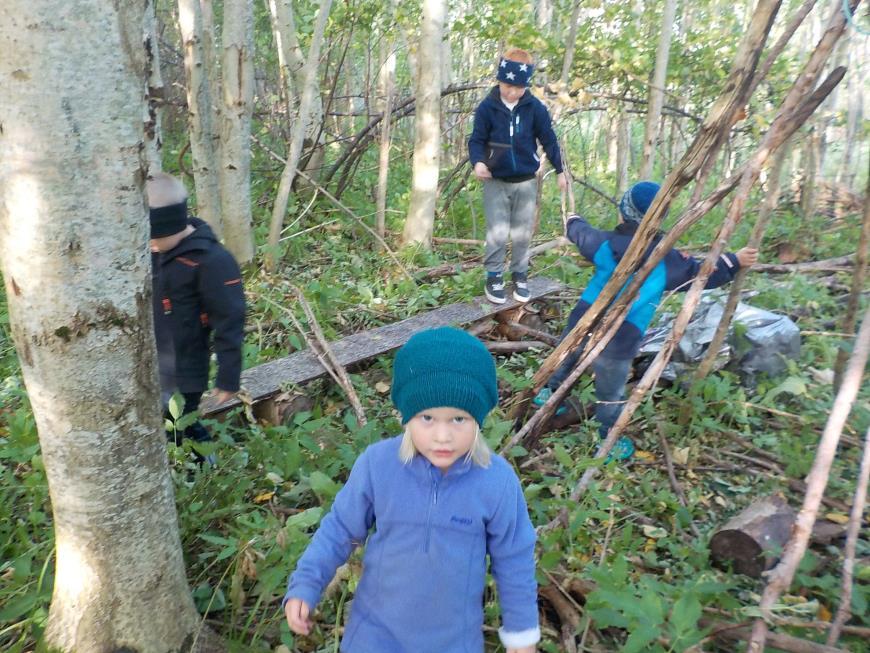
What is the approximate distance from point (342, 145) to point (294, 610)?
28.3 feet

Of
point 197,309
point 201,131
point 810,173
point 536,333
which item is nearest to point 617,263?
point 536,333

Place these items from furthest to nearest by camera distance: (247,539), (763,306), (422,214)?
(422,214) → (763,306) → (247,539)

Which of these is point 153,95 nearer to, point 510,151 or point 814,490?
point 510,151

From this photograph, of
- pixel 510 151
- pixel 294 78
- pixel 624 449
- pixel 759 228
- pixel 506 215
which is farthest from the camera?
pixel 294 78

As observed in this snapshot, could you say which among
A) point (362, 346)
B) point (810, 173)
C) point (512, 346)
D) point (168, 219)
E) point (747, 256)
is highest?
point (168, 219)

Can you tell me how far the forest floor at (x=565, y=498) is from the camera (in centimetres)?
225

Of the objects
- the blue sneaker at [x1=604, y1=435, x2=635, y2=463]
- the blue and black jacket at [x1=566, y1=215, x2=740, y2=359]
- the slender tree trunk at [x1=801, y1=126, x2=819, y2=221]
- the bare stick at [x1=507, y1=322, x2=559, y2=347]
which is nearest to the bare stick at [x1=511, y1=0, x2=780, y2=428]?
the blue and black jacket at [x1=566, y1=215, x2=740, y2=359]

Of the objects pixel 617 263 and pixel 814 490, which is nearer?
pixel 814 490

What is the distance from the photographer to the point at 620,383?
12.9ft

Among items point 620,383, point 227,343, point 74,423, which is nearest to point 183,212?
point 227,343

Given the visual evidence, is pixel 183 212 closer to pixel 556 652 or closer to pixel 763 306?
pixel 556 652

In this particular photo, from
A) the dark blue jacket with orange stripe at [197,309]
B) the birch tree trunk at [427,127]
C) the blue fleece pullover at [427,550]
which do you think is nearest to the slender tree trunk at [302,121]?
the birch tree trunk at [427,127]

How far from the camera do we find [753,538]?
2.82 metres

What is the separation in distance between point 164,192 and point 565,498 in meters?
2.28
